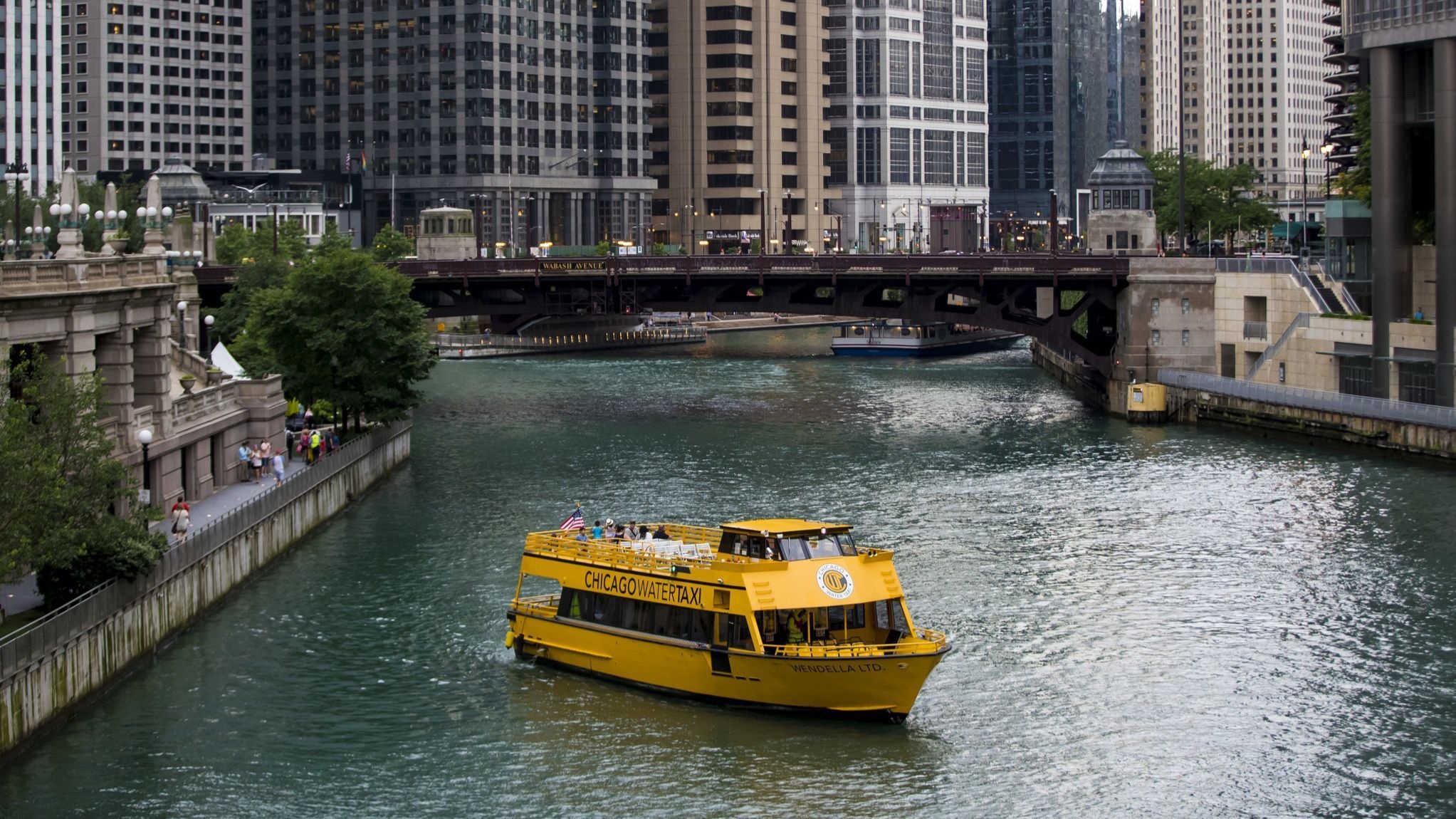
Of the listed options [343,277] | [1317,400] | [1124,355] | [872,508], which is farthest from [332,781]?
[1124,355]

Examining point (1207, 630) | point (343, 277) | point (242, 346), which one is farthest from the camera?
point (242, 346)

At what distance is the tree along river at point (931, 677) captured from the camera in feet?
160

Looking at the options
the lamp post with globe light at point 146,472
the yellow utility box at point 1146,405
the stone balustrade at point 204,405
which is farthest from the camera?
the yellow utility box at point 1146,405

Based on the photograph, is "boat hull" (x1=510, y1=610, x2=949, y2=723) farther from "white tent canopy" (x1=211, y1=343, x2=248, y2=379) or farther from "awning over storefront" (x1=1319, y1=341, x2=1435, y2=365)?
"awning over storefront" (x1=1319, y1=341, x2=1435, y2=365)

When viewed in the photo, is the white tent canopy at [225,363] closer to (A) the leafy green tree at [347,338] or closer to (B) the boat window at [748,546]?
(A) the leafy green tree at [347,338]

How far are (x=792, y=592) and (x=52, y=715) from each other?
18.5 m

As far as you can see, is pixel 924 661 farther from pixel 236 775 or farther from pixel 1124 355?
pixel 1124 355

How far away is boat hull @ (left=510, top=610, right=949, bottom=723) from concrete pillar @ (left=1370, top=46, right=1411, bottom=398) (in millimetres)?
68129

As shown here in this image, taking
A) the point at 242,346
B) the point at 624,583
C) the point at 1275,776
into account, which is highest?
the point at 242,346

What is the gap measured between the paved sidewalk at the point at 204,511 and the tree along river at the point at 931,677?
10.0 ft

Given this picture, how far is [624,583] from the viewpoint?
56500 mm

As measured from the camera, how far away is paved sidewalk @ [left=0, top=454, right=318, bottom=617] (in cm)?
5697

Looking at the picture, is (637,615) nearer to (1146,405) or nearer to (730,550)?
(730,550)

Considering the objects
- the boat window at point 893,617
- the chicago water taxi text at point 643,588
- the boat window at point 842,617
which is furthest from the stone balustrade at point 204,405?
the boat window at point 893,617
